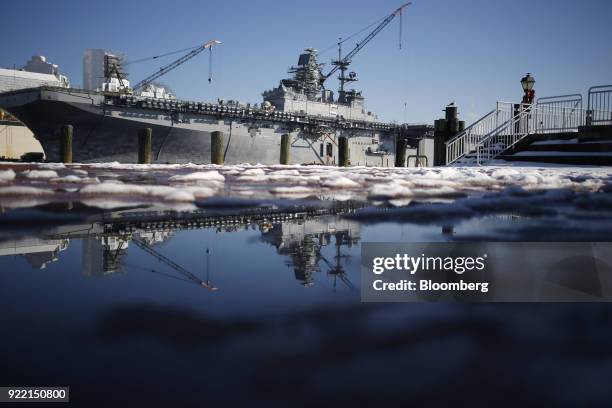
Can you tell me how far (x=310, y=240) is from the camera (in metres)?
1.91

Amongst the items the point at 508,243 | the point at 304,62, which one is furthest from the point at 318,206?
the point at 304,62

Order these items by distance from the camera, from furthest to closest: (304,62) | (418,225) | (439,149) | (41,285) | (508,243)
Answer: (304,62) → (439,149) → (418,225) → (508,243) → (41,285)

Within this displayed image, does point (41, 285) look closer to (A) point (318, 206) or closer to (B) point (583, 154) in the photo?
(A) point (318, 206)

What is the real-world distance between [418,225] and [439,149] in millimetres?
15414

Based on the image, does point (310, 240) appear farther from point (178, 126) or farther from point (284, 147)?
point (178, 126)

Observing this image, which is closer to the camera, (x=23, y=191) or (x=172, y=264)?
(x=172, y=264)

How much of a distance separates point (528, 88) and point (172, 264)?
58.1 ft

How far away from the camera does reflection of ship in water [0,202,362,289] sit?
1495 millimetres

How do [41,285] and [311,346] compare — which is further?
[41,285]

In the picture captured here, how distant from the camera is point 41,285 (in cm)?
126

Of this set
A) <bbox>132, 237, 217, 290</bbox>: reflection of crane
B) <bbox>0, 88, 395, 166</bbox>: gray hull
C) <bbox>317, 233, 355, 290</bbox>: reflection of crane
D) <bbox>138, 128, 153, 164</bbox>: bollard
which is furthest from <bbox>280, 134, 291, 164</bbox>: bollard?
<bbox>317, 233, 355, 290</bbox>: reflection of crane

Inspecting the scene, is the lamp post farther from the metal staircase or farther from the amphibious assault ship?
the amphibious assault ship

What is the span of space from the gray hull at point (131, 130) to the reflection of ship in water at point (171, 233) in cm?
2705

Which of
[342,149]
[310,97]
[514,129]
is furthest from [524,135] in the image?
[310,97]
